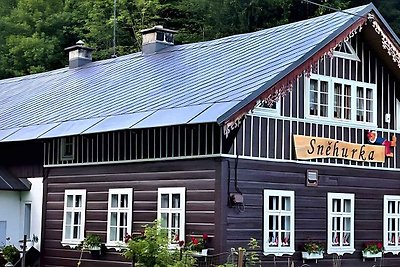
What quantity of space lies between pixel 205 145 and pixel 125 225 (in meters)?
3.29

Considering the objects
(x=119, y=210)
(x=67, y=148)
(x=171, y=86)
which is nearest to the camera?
(x=119, y=210)

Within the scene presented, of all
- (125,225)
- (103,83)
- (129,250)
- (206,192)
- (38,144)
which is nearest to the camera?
(129,250)

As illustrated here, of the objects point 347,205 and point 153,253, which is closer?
point 153,253

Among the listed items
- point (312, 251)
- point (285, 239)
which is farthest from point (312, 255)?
point (285, 239)

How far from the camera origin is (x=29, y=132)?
23281 millimetres

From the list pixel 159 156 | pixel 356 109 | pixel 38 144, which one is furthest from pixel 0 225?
pixel 356 109

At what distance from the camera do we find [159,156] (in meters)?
20.1

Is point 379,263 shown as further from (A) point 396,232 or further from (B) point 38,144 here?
(B) point 38,144

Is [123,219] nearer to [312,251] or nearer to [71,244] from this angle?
[71,244]

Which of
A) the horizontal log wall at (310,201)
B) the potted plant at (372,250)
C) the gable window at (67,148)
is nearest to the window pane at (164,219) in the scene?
the horizontal log wall at (310,201)

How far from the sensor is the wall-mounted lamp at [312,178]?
2050 cm

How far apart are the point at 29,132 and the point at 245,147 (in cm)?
679

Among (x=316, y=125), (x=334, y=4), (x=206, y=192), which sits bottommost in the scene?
(x=206, y=192)

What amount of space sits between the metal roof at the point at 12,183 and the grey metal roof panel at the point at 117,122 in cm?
401
